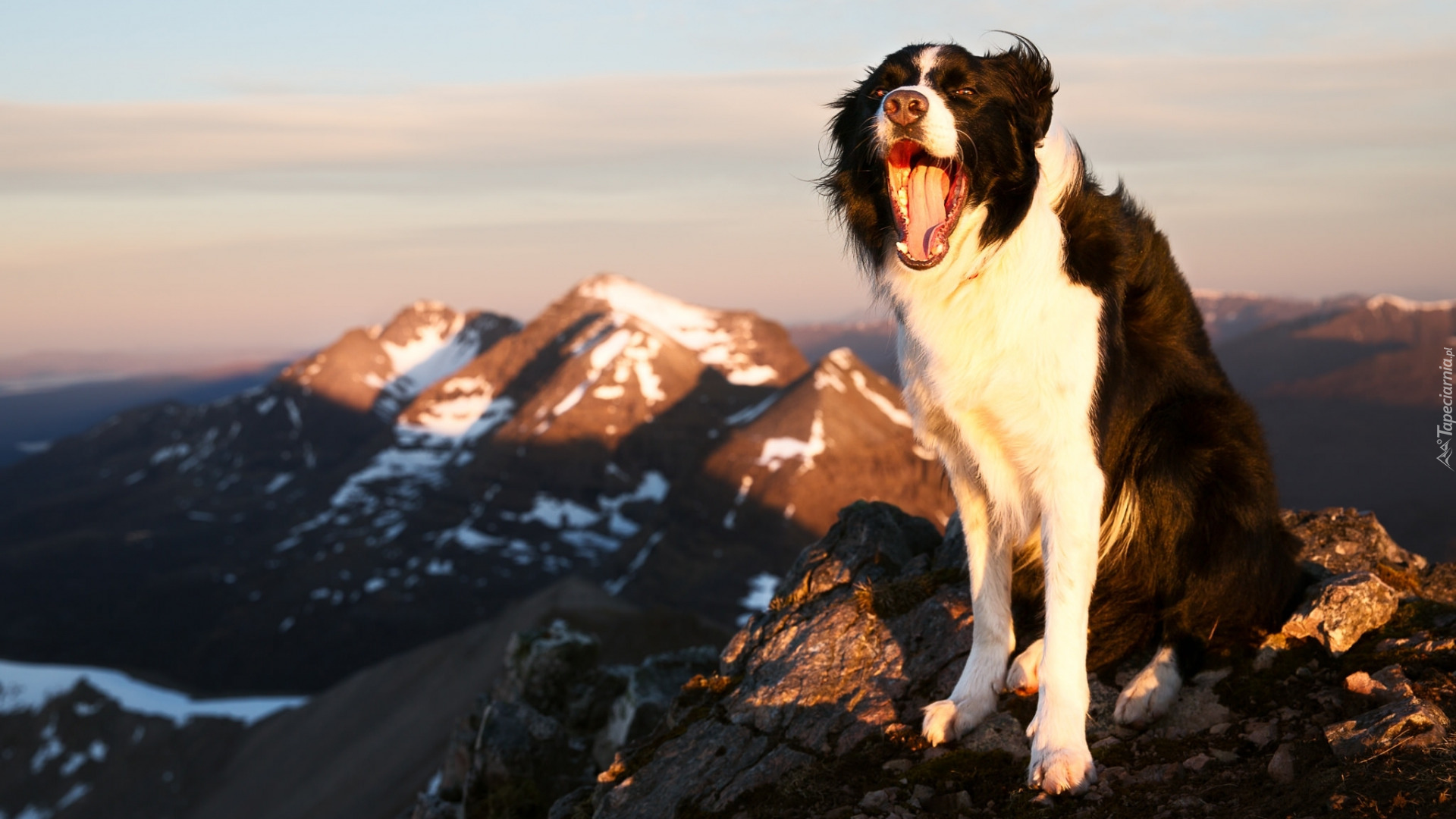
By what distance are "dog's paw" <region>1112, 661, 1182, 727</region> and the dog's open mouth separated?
116 inches

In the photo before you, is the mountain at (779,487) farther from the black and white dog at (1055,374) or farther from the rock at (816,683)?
the black and white dog at (1055,374)

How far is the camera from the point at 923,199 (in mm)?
4848

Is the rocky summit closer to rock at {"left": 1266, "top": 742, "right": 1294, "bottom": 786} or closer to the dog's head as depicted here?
rock at {"left": 1266, "top": 742, "right": 1294, "bottom": 786}

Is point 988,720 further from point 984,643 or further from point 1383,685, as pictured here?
point 1383,685

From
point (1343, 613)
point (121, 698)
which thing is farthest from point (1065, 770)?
point (121, 698)

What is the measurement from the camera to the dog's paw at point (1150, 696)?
5684 millimetres

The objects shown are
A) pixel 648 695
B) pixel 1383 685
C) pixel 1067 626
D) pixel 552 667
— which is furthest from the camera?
pixel 552 667

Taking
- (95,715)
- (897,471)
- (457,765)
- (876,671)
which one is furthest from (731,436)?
(876,671)

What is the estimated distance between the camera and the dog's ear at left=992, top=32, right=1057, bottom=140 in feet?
15.9

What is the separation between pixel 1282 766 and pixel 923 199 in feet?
11.2

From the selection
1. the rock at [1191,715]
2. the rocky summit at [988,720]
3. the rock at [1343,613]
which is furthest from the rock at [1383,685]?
the rock at [1191,715]

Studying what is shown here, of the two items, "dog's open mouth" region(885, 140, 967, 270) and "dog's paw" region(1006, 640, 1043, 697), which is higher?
"dog's open mouth" region(885, 140, 967, 270)

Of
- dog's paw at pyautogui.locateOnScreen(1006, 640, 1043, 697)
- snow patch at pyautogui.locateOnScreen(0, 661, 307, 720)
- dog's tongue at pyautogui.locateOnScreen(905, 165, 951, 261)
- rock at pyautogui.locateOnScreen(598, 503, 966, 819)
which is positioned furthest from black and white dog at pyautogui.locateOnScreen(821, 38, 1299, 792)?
snow patch at pyautogui.locateOnScreen(0, 661, 307, 720)

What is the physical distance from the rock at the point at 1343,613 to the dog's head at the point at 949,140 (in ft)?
10.8
